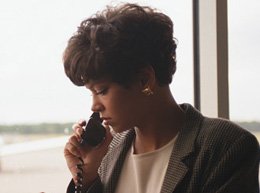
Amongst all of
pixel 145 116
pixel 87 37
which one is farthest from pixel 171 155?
pixel 87 37

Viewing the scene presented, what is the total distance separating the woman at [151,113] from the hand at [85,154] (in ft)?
0.37

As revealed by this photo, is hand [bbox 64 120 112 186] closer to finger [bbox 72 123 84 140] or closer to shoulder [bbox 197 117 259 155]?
finger [bbox 72 123 84 140]

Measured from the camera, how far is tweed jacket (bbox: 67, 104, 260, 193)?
113 cm

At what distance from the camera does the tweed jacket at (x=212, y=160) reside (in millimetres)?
1129

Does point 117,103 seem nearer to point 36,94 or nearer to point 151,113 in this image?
point 151,113

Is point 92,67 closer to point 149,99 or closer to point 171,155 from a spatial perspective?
point 149,99

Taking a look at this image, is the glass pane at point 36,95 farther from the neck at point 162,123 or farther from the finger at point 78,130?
the neck at point 162,123

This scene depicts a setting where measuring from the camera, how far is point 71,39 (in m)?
1.22

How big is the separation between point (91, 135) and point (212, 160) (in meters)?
0.41

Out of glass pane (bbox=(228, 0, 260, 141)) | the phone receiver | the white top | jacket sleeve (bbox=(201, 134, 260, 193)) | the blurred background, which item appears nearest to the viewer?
jacket sleeve (bbox=(201, 134, 260, 193))

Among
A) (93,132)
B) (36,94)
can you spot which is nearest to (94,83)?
(93,132)

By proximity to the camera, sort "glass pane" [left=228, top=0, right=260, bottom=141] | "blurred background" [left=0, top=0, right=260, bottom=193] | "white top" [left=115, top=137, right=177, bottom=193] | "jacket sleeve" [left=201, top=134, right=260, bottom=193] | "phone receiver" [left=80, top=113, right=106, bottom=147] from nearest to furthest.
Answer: "jacket sleeve" [left=201, top=134, right=260, bottom=193] < "white top" [left=115, top=137, right=177, bottom=193] < "phone receiver" [left=80, top=113, right=106, bottom=147] < "blurred background" [left=0, top=0, right=260, bottom=193] < "glass pane" [left=228, top=0, right=260, bottom=141]

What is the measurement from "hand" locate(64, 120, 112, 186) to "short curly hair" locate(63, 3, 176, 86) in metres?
0.26

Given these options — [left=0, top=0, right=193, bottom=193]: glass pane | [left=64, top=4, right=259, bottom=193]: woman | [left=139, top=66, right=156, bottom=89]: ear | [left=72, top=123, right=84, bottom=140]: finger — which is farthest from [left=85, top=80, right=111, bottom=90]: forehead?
[left=0, top=0, right=193, bottom=193]: glass pane
